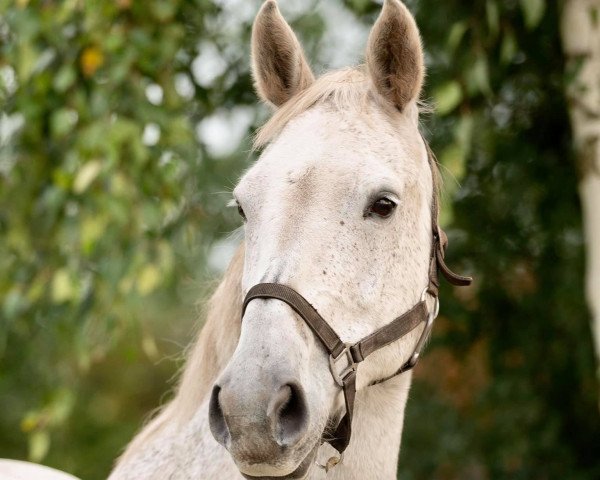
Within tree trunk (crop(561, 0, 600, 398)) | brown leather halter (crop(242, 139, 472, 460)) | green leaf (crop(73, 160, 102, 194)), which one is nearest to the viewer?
brown leather halter (crop(242, 139, 472, 460))

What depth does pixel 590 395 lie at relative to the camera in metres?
4.53

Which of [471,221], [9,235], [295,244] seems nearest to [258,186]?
[295,244]

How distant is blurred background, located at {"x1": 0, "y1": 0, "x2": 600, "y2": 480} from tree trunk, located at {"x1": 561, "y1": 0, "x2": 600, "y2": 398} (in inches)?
2.6

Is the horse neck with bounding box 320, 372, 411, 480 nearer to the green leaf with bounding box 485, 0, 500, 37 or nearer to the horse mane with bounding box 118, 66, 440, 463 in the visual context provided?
the horse mane with bounding box 118, 66, 440, 463

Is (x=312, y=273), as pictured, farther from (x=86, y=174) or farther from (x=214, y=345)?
(x=86, y=174)

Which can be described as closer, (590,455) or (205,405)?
(205,405)

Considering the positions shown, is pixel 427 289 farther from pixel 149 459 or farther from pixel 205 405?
pixel 149 459

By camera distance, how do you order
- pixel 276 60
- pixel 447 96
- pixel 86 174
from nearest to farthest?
pixel 276 60 < pixel 447 96 < pixel 86 174

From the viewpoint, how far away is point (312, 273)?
5.70 feet

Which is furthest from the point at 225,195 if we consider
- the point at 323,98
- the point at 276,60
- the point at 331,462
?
the point at 331,462

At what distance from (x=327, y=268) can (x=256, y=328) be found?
0.67 ft

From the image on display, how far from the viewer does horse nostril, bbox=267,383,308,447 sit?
155cm

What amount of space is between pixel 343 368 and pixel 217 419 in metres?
0.30

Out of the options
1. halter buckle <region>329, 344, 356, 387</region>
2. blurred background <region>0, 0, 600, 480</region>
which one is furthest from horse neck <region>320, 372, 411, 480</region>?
blurred background <region>0, 0, 600, 480</region>
